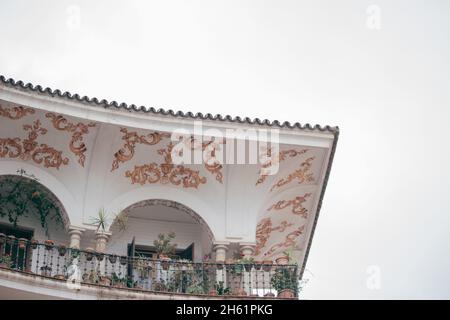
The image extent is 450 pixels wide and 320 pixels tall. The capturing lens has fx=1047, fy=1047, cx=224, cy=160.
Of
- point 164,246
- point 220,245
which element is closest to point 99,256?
point 164,246

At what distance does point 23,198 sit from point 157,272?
2.76 meters

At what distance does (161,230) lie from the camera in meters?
20.3

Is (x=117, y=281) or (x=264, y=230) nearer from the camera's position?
(x=117, y=281)

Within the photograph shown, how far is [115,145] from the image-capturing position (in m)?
19.2

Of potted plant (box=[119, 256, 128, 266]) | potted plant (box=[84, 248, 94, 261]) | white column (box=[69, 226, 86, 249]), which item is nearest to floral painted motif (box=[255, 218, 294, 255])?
potted plant (box=[119, 256, 128, 266])

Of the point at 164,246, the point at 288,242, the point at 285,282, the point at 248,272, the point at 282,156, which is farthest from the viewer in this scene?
the point at 288,242

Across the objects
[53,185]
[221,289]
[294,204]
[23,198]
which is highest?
[294,204]

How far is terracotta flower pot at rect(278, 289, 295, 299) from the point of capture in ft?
58.4

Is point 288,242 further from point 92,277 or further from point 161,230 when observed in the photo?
point 92,277
